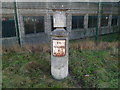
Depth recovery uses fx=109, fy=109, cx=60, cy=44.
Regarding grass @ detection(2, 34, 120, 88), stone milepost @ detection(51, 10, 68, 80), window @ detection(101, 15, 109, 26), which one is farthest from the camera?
window @ detection(101, 15, 109, 26)

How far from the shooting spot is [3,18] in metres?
6.70

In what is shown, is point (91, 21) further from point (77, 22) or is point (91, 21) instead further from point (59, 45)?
point (59, 45)

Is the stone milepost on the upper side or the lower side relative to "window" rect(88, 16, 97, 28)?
lower

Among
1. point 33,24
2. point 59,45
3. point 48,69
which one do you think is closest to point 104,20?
point 33,24

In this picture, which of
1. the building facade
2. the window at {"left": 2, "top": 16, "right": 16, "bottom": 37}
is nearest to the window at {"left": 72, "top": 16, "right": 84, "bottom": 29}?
the building facade

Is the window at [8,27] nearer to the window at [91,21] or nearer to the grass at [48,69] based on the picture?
the grass at [48,69]

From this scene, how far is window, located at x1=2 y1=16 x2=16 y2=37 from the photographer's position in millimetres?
6762

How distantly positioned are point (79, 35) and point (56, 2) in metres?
3.59

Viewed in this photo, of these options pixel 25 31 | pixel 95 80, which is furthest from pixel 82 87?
pixel 25 31

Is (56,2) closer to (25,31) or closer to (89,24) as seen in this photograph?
(25,31)

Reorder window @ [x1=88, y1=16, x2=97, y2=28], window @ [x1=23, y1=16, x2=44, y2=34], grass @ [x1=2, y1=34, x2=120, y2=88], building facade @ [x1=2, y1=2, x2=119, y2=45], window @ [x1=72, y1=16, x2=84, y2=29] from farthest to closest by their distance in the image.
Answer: window @ [x1=88, y1=16, x2=97, y2=28]
window @ [x1=72, y1=16, x2=84, y2=29]
window @ [x1=23, y1=16, x2=44, y2=34]
building facade @ [x1=2, y1=2, x2=119, y2=45]
grass @ [x1=2, y1=34, x2=120, y2=88]

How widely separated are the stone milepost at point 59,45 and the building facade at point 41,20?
5.60 ft

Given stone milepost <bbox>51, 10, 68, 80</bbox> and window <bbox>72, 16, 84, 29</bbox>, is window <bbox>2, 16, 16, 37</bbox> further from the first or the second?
window <bbox>72, 16, 84, 29</bbox>

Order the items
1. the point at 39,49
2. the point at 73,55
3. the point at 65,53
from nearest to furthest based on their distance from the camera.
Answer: the point at 65,53, the point at 73,55, the point at 39,49
